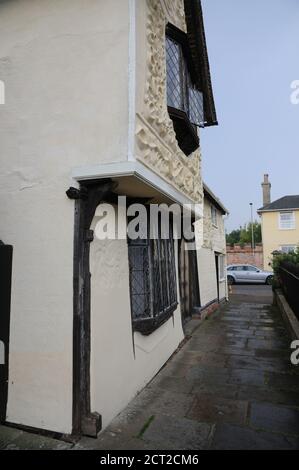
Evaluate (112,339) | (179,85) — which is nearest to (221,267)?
(179,85)

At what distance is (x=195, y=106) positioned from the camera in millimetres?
6570

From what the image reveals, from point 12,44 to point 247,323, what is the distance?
910 centimetres

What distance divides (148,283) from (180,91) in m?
3.44

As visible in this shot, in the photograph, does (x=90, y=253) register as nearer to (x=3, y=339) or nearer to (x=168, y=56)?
(x=3, y=339)

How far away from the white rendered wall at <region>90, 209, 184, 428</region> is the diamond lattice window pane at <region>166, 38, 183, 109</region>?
2.67 meters

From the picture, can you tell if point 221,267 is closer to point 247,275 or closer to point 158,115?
point 247,275

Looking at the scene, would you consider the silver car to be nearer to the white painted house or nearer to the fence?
the fence

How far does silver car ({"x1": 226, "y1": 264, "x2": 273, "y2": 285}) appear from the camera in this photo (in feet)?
79.2

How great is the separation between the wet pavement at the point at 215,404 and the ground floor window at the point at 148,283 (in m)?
0.97

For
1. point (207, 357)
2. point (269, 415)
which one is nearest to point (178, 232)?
point (207, 357)

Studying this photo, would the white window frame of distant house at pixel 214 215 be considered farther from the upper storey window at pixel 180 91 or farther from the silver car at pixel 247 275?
the silver car at pixel 247 275

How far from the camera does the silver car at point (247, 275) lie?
24125 mm

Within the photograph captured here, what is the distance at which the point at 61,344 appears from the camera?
346 centimetres

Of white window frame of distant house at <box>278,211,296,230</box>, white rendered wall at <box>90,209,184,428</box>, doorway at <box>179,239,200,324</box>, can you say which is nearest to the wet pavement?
white rendered wall at <box>90,209,184,428</box>
